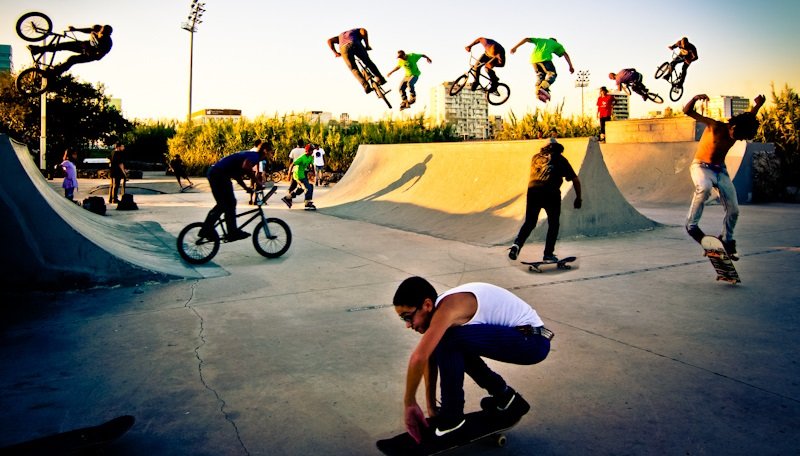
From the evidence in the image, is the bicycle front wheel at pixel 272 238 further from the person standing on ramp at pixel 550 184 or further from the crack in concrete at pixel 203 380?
the person standing on ramp at pixel 550 184

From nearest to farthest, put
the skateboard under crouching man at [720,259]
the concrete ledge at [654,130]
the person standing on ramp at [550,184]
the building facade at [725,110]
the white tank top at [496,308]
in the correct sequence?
the white tank top at [496,308] < the skateboard under crouching man at [720,259] < the person standing on ramp at [550,184] < the building facade at [725,110] < the concrete ledge at [654,130]

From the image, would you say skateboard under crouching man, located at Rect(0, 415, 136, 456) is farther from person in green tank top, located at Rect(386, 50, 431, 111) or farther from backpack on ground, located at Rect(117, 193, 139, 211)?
person in green tank top, located at Rect(386, 50, 431, 111)

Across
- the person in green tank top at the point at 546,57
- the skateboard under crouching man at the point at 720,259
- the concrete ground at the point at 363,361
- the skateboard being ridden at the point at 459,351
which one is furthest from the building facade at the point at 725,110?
the skateboard being ridden at the point at 459,351

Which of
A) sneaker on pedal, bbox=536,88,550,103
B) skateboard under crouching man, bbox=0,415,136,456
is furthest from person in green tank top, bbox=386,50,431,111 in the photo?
skateboard under crouching man, bbox=0,415,136,456

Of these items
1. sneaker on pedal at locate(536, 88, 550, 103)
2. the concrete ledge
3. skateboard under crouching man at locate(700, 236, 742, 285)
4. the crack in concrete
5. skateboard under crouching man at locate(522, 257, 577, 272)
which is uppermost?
sneaker on pedal at locate(536, 88, 550, 103)

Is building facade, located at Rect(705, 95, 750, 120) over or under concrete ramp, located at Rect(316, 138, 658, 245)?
over

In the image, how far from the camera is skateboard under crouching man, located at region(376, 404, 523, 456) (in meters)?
2.68

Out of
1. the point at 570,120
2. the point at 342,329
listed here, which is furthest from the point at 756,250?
the point at 570,120

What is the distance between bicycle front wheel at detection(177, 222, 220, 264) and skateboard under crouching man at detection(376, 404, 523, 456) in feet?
18.0

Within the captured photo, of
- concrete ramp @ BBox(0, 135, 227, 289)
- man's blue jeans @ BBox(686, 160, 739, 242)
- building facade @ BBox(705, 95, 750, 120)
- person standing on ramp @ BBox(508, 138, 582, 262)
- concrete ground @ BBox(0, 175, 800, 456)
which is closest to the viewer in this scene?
concrete ground @ BBox(0, 175, 800, 456)

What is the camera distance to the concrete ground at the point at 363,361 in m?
3.01

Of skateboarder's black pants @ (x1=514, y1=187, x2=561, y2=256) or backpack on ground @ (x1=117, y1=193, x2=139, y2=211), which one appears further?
backpack on ground @ (x1=117, y1=193, x2=139, y2=211)

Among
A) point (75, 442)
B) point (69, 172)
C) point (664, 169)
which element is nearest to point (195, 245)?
point (75, 442)

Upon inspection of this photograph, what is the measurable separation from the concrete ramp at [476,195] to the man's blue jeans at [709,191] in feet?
10.1
